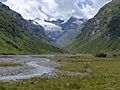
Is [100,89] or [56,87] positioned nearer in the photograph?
[100,89]

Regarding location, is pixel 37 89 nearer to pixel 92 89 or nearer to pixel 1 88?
pixel 1 88

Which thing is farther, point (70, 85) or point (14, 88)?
point (70, 85)

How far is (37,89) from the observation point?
1431 inches

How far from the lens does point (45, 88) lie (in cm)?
3781

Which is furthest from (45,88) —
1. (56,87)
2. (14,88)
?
(14,88)

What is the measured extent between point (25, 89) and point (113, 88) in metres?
11.1

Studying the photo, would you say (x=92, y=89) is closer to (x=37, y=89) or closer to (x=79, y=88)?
(x=79, y=88)

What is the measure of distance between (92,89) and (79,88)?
7.92ft

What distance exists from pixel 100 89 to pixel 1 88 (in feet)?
41.0

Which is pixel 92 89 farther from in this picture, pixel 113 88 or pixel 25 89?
pixel 25 89

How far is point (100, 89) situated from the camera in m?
36.2

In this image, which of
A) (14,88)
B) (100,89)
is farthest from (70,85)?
(14,88)

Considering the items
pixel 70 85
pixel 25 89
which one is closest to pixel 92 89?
pixel 70 85

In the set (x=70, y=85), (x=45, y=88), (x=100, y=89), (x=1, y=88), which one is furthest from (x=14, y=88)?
(x=100, y=89)
